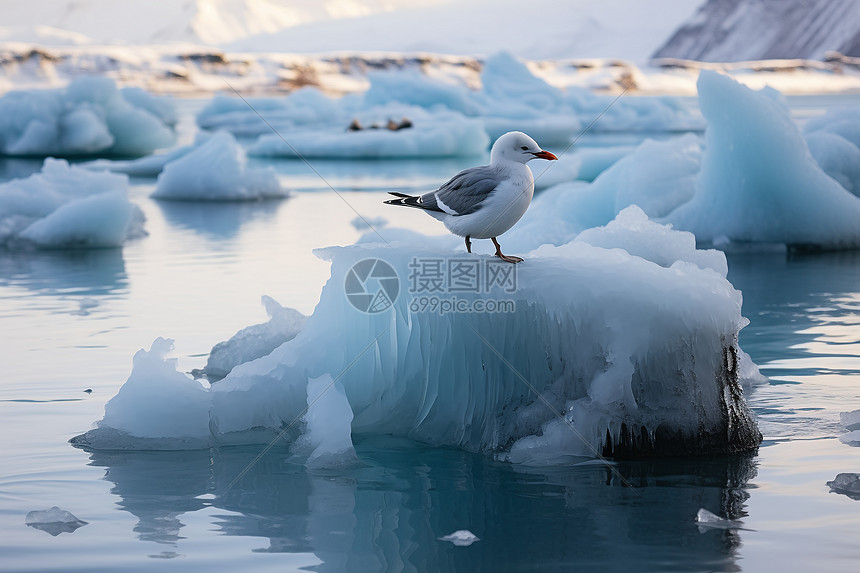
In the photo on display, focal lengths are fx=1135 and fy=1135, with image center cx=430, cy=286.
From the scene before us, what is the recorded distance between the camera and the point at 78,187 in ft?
37.8

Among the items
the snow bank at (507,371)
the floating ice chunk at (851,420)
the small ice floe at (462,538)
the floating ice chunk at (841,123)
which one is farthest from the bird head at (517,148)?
the floating ice chunk at (841,123)

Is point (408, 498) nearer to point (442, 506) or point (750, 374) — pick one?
point (442, 506)

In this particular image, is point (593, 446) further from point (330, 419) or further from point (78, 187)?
point (78, 187)

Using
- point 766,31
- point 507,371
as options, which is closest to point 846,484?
point 507,371

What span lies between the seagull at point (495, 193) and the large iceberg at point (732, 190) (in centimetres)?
430

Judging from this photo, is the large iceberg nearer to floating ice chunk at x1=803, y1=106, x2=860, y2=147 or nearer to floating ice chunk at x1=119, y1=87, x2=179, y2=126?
floating ice chunk at x1=803, y1=106, x2=860, y2=147

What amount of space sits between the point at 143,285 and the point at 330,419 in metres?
4.43

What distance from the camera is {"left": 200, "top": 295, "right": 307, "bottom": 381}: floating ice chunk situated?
18.1ft

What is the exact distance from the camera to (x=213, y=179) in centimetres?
1449

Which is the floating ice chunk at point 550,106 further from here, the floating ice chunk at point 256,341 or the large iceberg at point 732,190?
the floating ice chunk at point 256,341

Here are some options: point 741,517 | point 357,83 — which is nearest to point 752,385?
point 741,517

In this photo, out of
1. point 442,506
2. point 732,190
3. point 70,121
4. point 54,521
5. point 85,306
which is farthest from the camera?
point 70,121

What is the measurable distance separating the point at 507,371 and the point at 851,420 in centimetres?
146

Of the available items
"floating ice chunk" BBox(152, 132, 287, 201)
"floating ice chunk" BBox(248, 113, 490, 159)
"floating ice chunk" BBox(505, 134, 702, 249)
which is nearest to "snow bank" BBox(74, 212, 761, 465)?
"floating ice chunk" BBox(505, 134, 702, 249)
